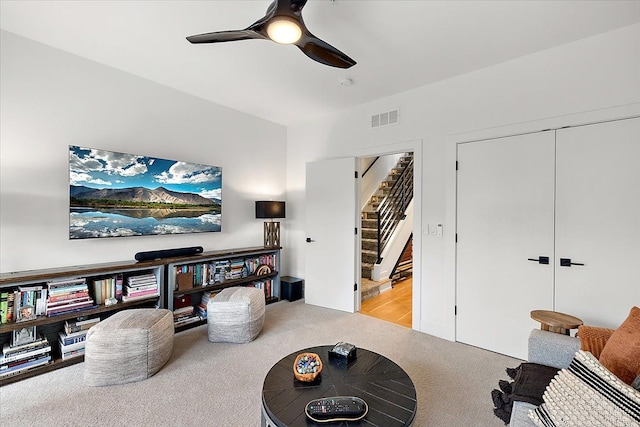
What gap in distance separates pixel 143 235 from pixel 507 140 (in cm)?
387

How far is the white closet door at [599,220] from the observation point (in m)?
2.25

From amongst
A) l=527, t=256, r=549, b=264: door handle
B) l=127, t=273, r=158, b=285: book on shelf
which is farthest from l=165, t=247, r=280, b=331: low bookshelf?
l=527, t=256, r=549, b=264: door handle

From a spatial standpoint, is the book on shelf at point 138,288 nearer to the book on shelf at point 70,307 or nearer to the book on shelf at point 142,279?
the book on shelf at point 142,279

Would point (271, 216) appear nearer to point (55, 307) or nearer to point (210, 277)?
point (210, 277)

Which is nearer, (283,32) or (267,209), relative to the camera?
(283,32)

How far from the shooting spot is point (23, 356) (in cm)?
231

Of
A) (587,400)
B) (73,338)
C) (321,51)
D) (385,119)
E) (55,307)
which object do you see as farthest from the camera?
(385,119)

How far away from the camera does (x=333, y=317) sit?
3.76 m

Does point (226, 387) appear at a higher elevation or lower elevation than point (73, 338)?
lower

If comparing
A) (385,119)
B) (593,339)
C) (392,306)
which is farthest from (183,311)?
(593,339)

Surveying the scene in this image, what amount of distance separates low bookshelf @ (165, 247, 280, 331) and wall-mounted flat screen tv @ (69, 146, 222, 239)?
444 millimetres

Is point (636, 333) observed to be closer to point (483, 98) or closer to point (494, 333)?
point (494, 333)

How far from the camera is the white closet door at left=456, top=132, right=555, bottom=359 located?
8.62ft

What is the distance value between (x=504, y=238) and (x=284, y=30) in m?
2.62
